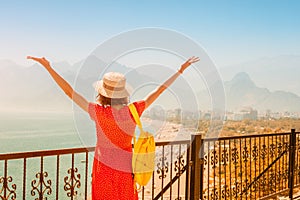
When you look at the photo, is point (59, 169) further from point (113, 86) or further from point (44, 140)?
point (44, 140)

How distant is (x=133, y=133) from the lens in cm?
252

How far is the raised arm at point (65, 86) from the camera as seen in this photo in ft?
7.73

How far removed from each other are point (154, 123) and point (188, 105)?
552mm

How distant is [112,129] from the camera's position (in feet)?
8.03

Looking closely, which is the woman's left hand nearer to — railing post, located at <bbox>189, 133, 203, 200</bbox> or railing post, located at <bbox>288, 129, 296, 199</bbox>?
railing post, located at <bbox>189, 133, 203, 200</bbox>

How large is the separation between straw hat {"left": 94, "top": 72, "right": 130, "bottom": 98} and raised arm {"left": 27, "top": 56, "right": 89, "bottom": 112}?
0.16 m

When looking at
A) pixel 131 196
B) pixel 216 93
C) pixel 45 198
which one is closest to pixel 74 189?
pixel 45 198

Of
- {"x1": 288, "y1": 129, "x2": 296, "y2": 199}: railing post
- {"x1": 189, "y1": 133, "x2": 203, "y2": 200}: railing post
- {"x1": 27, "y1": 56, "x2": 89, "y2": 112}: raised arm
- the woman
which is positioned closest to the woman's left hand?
the woman

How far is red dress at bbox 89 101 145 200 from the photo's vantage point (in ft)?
8.02

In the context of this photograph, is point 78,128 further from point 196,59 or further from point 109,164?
point 196,59

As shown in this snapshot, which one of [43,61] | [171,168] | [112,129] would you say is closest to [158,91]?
[112,129]

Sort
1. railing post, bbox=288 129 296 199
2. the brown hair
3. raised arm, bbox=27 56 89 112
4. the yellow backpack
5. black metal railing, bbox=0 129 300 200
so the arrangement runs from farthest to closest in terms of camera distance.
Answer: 1. railing post, bbox=288 129 296 199
2. black metal railing, bbox=0 129 300 200
3. the yellow backpack
4. the brown hair
5. raised arm, bbox=27 56 89 112

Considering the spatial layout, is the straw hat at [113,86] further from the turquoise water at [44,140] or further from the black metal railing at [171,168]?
the black metal railing at [171,168]

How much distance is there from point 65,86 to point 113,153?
624 mm
